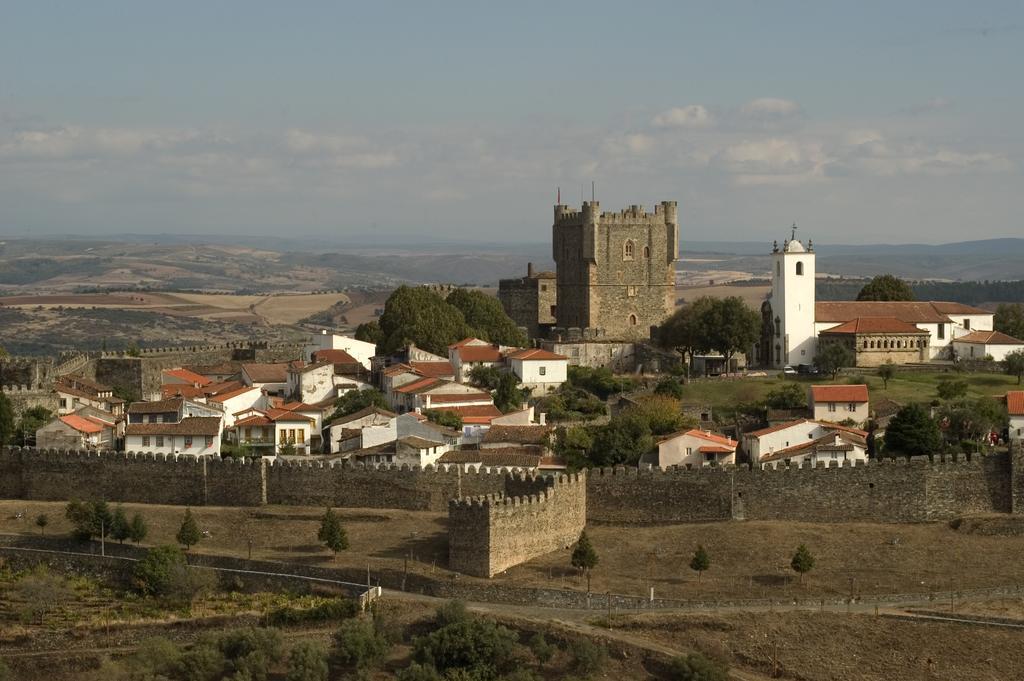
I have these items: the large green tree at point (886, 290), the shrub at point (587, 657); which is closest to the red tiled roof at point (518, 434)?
the shrub at point (587, 657)

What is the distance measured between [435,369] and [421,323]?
5.05 meters

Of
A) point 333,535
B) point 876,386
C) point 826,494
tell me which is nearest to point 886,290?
point 876,386

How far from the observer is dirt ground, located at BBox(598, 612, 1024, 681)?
1329 inches

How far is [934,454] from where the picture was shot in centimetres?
4281

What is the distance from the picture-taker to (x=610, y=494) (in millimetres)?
41312

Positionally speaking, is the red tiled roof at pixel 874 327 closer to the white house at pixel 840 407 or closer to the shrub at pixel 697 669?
the white house at pixel 840 407

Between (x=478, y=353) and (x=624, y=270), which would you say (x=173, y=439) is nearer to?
(x=478, y=353)

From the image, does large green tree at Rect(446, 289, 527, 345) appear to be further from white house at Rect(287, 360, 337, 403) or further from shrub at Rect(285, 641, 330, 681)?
shrub at Rect(285, 641, 330, 681)

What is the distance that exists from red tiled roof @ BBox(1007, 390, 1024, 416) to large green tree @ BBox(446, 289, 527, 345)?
22.8 meters

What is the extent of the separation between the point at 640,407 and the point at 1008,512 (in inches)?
536

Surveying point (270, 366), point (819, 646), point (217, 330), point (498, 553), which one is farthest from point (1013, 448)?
point (217, 330)

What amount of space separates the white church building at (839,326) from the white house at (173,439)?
21.8 metres

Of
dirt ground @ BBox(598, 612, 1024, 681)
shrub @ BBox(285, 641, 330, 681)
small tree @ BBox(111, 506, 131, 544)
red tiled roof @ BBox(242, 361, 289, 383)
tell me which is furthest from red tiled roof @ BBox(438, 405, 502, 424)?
shrub @ BBox(285, 641, 330, 681)

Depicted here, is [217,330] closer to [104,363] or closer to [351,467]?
[104,363]
